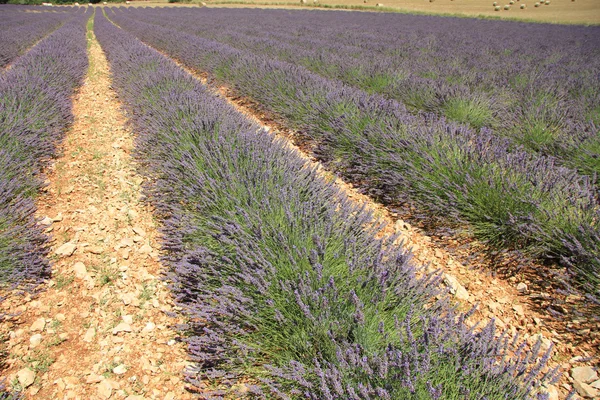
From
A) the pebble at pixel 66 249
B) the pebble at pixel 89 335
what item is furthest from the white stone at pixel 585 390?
the pebble at pixel 66 249

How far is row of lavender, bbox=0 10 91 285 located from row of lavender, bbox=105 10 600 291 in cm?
276

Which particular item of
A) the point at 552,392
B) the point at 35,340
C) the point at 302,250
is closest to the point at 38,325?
the point at 35,340

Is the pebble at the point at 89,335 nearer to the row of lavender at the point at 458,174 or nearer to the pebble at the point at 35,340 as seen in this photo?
the pebble at the point at 35,340

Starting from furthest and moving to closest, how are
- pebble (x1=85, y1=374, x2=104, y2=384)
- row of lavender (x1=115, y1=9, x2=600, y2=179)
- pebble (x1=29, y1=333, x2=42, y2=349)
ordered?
1. row of lavender (x1=115, y1=9, x2=600, y2=179)
2. pebble (x1=29, y1=333, x2=42, y2=349)
3. pebble (x1=85, y1=374, x2=104, y2=384)

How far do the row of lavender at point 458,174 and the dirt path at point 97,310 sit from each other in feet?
6.95

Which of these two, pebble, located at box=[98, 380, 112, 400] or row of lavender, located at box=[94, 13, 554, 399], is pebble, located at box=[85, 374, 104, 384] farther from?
row of lavender, located at box=[94, 13, 554, 399]

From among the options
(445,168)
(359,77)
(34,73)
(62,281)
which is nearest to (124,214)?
(62,281)

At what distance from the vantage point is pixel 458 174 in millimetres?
2721

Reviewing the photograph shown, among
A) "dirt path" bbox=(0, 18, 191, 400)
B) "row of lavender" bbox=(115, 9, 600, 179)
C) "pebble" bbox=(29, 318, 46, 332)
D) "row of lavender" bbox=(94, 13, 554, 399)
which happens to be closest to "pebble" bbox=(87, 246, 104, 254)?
"dirt path" bbox=(0, 18, 191, 400)

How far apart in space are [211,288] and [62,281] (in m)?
1.25

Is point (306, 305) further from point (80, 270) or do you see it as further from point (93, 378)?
point (80, 270)

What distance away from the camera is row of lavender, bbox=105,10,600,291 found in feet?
7.14

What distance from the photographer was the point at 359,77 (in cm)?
590

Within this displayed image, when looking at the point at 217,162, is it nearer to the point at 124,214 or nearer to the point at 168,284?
the point at 168,284
